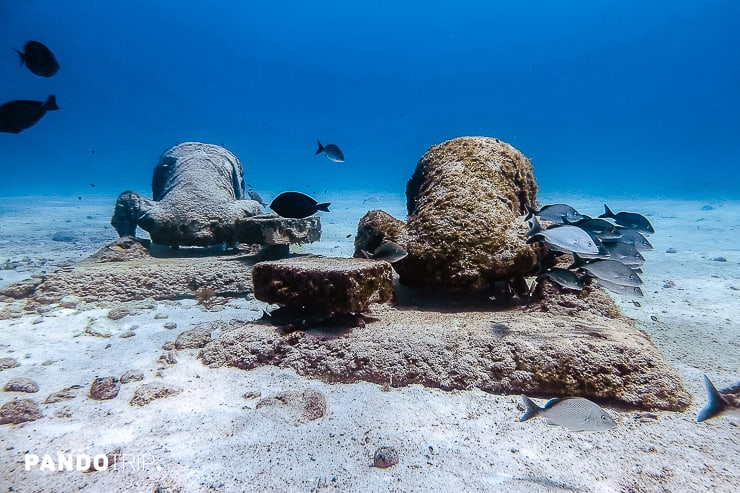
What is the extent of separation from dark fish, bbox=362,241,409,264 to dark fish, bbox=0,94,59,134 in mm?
4370

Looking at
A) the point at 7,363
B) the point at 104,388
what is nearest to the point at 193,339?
the point at 104,388

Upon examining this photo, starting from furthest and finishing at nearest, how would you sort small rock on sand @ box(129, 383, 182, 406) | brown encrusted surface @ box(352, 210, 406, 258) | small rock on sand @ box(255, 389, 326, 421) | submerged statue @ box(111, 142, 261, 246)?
submerged statue @ box(111, 142, 261, 246) → brown encrusted surface @ box(352, 210, 406, 258) → small rock on sand @ box(129, 383, 182, 406) → small rock on sand @ box(255, 389, 326, 421)

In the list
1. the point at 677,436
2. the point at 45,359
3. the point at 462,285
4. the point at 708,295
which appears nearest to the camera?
the point at 677,436

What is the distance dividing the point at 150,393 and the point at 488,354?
10.8ft

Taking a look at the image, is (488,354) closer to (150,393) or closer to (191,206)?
(150,393)

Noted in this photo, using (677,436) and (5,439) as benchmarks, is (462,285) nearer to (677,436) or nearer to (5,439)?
(677,436)

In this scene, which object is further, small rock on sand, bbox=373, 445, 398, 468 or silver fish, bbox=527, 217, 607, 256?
silver fish, bbox=527, 217, 607, 256

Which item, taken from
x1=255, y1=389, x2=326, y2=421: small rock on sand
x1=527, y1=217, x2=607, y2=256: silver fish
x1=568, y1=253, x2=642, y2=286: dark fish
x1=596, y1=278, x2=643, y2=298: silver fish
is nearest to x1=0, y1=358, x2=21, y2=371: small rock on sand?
x1=255, y1=389, x2=326, y2=421: small rock on sand

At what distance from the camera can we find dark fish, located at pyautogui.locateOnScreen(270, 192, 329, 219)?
4789 mm

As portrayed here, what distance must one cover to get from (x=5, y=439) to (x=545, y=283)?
219 inches

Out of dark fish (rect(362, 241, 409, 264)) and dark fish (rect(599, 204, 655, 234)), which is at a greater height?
dark fish (rect(599, 204, 655, 234))

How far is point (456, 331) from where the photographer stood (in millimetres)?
3801

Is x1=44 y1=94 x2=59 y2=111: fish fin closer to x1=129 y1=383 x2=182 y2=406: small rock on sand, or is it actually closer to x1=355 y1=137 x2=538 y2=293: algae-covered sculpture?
x1=129 y1=383 x2=182 y2=406: small rock on sand

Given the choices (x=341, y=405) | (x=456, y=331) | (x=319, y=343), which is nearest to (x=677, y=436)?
(x=456, y=331)
